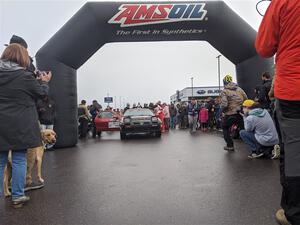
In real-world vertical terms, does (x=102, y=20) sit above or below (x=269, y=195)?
above

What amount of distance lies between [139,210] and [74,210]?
78cm

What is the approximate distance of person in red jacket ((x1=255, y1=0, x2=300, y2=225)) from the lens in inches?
91.5

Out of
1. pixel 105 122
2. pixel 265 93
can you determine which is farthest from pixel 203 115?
pixel 265 93

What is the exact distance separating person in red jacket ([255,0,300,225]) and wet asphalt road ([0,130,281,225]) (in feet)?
2.99

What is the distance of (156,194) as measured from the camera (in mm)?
4305

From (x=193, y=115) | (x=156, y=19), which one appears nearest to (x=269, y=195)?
(x=156, y=19)

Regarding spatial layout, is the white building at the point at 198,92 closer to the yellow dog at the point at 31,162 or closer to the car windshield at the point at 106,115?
the car windshield at the point at 106,115

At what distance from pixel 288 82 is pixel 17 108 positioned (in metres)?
3.09

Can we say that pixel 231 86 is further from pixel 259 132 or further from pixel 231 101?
pixel 259 132

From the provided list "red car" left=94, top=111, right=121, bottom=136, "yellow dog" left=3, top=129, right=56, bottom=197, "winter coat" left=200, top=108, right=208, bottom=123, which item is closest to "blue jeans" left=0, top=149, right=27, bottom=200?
"yellow dog" left=3, top=129, right=56, bottom=197

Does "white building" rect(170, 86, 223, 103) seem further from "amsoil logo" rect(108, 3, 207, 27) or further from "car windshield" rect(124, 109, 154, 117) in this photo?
"amsoil logo" rect(108, 3, 207, 27)

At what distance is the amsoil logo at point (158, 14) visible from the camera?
10250mm

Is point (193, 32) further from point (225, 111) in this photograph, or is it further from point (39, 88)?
point (39, 88)

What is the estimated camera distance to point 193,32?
35.6ft
